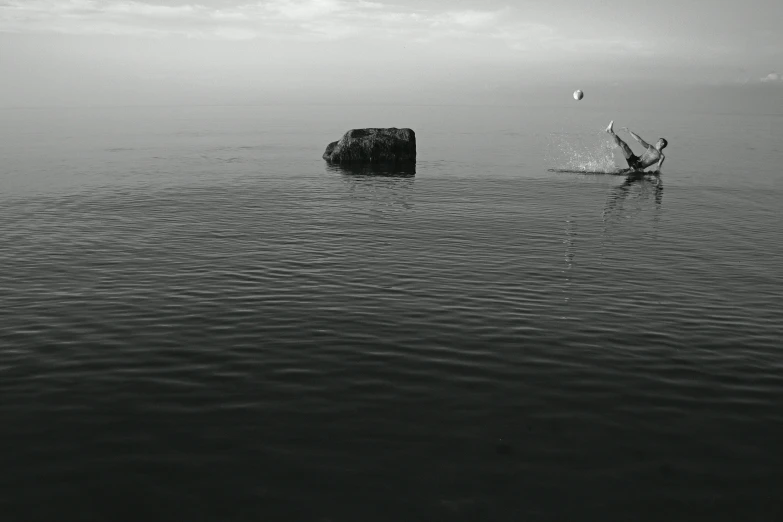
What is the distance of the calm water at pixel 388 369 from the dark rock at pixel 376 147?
27.5m

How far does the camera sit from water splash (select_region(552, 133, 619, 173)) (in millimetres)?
60500

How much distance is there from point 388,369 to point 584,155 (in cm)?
7268

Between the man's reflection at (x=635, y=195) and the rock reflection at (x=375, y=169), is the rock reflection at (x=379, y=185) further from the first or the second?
the man's reflection at (x=635, y=195)

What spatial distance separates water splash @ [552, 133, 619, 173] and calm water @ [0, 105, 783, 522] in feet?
86.5

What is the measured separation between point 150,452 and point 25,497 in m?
1.91

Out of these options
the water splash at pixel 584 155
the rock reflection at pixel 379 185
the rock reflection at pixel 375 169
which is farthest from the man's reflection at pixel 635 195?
the rock reflection at pixel 375 169

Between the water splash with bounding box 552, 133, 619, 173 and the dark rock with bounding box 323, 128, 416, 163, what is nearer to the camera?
the water splash with bounding box 552, 133, 619, 173

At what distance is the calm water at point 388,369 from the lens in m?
9.98

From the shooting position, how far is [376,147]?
201 feet

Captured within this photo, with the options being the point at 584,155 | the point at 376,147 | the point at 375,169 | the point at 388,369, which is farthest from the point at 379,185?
the point at 584,155

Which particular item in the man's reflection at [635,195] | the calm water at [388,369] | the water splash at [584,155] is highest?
the water splash at [584,155]

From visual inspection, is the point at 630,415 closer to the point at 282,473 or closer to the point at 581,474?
the point at 581,474

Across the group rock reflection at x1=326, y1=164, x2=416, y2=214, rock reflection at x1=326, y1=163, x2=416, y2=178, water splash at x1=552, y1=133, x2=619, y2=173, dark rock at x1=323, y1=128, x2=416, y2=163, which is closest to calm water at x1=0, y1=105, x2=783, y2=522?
rock reflection at x1=326, y1=164, x2=416, y2=214

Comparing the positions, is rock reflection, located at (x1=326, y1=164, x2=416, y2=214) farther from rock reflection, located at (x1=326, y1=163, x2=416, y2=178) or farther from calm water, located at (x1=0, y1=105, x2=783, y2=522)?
calm water, located at (x1=0, y1=105, x2=783, y2=522)
